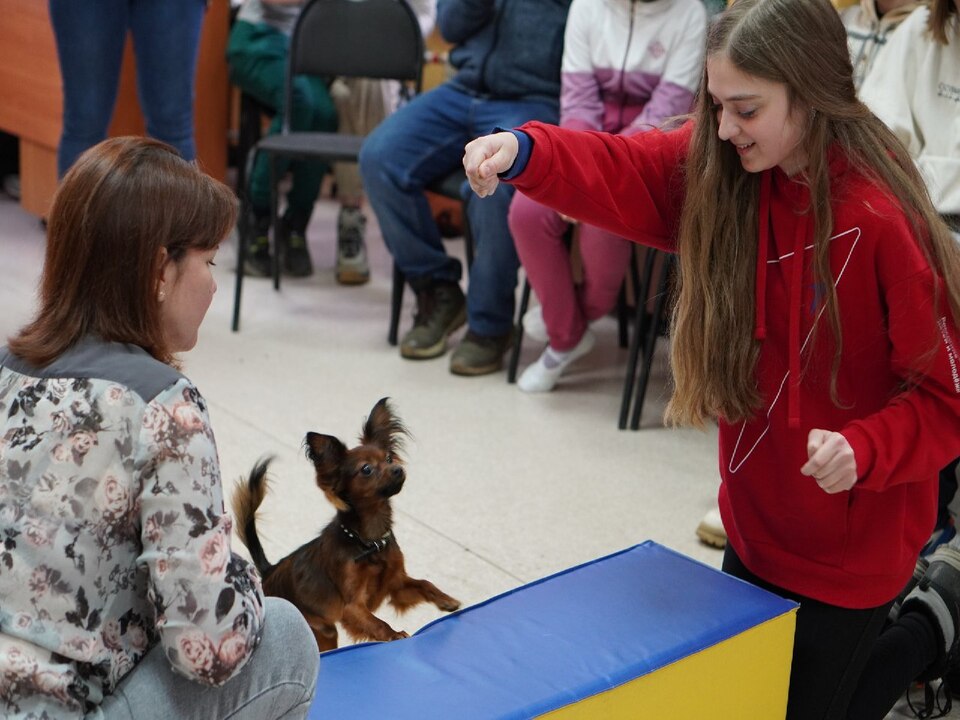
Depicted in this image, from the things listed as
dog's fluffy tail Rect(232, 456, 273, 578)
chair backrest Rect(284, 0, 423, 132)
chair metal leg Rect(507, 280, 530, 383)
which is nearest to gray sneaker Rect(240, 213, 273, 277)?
chair backrest Rect(284, 0, 423, 132)

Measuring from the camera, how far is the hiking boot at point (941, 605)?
6.13ft

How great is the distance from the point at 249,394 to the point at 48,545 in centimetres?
211

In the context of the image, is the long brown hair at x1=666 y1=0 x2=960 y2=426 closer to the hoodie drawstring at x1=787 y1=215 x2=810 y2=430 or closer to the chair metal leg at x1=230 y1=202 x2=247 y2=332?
the hoodie drawstring at x1=787 y1=215 x2=810 y2=430

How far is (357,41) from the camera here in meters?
3.95

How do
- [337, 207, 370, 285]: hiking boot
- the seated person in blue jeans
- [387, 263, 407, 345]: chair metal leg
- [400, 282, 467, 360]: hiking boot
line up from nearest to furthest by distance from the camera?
the seated person in blue jeans, [400, 282, 467, 360]: hiking boot, [387, 263, 407, 345]: chair metal leg, [337, 207, 370, 285]: hiking boot

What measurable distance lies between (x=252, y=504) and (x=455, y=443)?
4.28ft

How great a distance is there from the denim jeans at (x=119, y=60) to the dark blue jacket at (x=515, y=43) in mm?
812

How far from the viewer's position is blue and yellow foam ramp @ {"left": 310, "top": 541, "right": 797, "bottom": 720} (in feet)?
4.48

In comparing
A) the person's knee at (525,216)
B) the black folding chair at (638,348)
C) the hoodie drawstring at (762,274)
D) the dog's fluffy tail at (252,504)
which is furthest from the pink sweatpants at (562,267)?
the dog's fluffy tail at (252,504)

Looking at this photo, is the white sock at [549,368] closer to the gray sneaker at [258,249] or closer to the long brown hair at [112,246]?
the gray sneaker at [258,249]

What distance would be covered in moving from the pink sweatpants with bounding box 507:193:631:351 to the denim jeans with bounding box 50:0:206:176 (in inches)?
41.0

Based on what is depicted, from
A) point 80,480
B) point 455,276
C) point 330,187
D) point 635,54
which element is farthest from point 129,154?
point 330,187

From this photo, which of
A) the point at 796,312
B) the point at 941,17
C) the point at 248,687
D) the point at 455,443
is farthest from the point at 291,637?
the point at 941,17

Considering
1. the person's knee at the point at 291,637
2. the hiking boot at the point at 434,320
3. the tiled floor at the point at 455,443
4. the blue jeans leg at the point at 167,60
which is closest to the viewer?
the person's knee at the point at 291,637
